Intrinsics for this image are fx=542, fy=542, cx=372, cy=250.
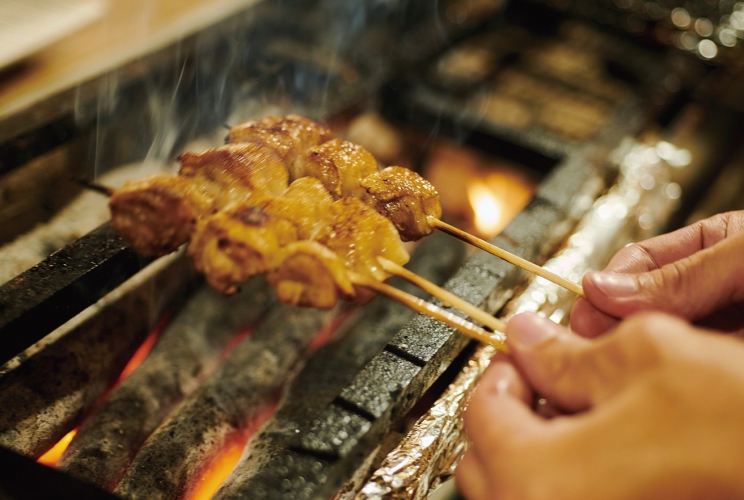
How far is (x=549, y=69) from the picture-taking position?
18.2ft

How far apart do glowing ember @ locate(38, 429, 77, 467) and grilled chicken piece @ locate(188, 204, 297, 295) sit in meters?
1.26

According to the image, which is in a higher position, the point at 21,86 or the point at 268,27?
the point at 268,27

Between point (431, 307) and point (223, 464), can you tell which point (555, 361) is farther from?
point (223, 464)

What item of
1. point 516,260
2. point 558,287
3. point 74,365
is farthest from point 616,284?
point 74,365

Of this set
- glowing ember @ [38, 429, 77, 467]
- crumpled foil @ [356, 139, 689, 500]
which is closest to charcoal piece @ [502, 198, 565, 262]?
crumpled foil @ [356, 139, 689, 500]

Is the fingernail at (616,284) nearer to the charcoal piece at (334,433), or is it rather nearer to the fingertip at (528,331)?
the fingertip at (528,331)

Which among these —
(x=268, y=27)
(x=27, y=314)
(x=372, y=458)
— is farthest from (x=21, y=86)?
(x=372, y=458)

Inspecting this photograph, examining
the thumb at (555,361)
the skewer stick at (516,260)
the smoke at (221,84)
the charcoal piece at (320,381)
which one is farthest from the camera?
the smoke at (221,84)

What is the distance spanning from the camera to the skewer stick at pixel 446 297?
5.98ft

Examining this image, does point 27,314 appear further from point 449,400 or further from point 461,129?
point 461,129

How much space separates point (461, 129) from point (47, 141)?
2.60 meters

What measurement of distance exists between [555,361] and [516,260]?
0.70 m

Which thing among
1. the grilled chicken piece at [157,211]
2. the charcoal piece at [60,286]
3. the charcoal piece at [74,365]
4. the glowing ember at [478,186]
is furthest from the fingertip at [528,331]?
the glowing ember at [478,186]

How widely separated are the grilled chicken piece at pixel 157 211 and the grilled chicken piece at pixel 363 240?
0.51 m
